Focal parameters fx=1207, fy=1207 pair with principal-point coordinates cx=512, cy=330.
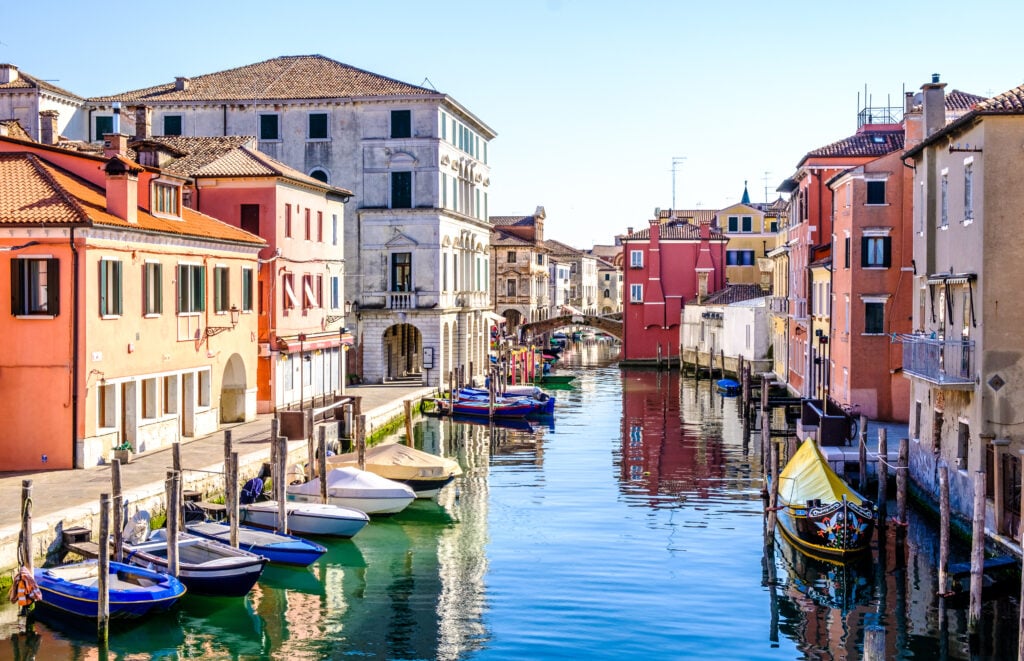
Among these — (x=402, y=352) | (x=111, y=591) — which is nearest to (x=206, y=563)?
(x=111, y=591)

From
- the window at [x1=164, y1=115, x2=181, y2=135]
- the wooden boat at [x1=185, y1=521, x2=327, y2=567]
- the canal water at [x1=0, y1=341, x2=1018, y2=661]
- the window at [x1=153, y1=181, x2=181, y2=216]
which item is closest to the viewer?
the canal water at [x1=0, y1=341, x2=1018, y2=661]

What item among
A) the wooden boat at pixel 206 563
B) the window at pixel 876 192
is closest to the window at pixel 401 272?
the window at pixel 876 192

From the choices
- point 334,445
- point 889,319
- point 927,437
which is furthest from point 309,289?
point 927,437

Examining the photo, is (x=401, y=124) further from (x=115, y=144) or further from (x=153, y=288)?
(x=153, y=288)

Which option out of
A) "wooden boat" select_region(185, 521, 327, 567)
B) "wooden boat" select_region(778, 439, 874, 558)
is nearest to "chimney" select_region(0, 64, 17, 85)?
"wooden boat" select_region(185, 521, 327, 567)

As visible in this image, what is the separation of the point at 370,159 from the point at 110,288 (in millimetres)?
30151

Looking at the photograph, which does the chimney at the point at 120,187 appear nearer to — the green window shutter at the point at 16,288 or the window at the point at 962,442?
the green window shutter at the point at 16,288

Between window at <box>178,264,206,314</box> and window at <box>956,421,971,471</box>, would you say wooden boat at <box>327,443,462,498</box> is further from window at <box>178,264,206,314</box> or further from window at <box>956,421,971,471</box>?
window at <box>956,421,971,471</box>

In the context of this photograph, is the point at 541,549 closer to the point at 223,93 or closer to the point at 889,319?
the point at 889,319

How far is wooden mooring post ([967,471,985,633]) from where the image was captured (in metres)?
18.3

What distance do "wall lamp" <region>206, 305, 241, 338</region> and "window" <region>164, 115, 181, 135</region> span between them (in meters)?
23.7

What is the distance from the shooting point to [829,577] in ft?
74.9

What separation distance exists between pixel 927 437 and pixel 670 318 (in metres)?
50.9

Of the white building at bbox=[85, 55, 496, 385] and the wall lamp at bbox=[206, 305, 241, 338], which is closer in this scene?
the wall lamp at bbox=[206, 305, 241, 338]
